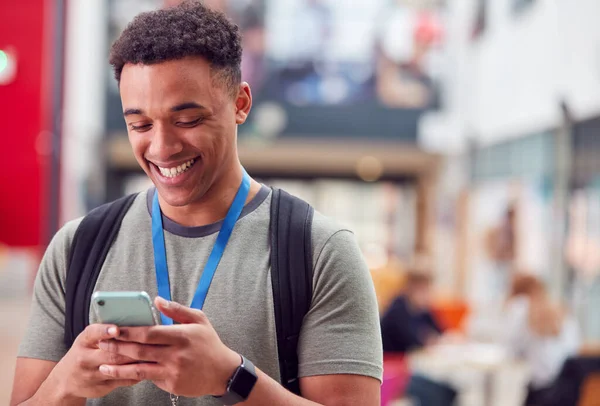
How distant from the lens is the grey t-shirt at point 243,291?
4.41 feet

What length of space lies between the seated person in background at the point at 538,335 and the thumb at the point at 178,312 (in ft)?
14.2

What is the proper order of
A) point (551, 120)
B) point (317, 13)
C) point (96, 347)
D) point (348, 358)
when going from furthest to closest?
point (317, 13), point (551, 120), point (348, 358), point (96, 347)

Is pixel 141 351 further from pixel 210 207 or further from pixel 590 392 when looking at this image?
pixel 590 392

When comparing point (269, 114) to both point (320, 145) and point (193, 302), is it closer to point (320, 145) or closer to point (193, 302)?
point (320, 145)

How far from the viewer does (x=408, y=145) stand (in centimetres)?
1572

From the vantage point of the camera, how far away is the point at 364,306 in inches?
53.9

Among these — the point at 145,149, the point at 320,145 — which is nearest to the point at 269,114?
the point at 320,145

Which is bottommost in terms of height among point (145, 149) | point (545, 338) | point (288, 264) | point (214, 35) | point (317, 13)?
point (545, 338)

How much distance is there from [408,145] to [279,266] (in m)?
14.6

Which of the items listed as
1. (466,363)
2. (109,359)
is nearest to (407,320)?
(466,363)

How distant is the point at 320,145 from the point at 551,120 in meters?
7.91

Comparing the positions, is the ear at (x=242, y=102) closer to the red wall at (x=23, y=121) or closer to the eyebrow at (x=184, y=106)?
the eyebrow at (x=184, y=106)

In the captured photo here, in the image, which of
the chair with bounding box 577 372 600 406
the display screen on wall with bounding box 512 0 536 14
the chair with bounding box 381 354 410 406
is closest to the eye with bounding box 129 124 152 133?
the chair with bounding box 381 354 410 406

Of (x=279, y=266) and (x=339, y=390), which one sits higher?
(x=279, y=266)
